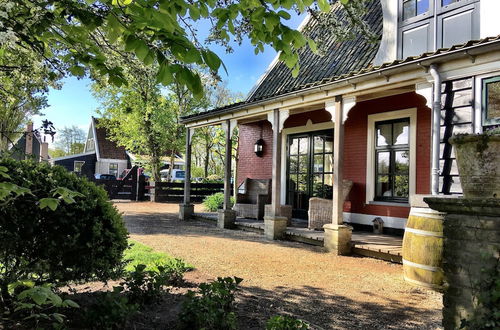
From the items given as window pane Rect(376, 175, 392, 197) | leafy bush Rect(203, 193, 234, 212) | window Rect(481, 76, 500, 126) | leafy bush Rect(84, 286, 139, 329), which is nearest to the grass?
leafy bush Rect(84, 286, 139, 329)

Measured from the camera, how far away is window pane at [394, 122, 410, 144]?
24.9 feet

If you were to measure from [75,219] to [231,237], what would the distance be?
534cm

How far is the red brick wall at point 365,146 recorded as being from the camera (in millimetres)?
7147

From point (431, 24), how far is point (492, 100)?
235cm

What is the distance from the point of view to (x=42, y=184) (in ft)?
9.59

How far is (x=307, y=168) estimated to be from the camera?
Answer: 9.90m

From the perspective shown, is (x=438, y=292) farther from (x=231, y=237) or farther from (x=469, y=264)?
(x=231, y=237)

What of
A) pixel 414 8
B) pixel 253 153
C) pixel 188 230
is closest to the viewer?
pixel 414 8

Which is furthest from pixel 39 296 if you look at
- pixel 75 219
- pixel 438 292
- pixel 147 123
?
pixel 147 123

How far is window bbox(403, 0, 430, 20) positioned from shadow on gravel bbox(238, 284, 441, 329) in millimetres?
5208

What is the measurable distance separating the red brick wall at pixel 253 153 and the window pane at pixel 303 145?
1224mm

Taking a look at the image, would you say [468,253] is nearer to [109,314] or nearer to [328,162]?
[109,314]

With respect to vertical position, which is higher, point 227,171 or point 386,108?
point 386,108

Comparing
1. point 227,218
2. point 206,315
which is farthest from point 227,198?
point 206,315
